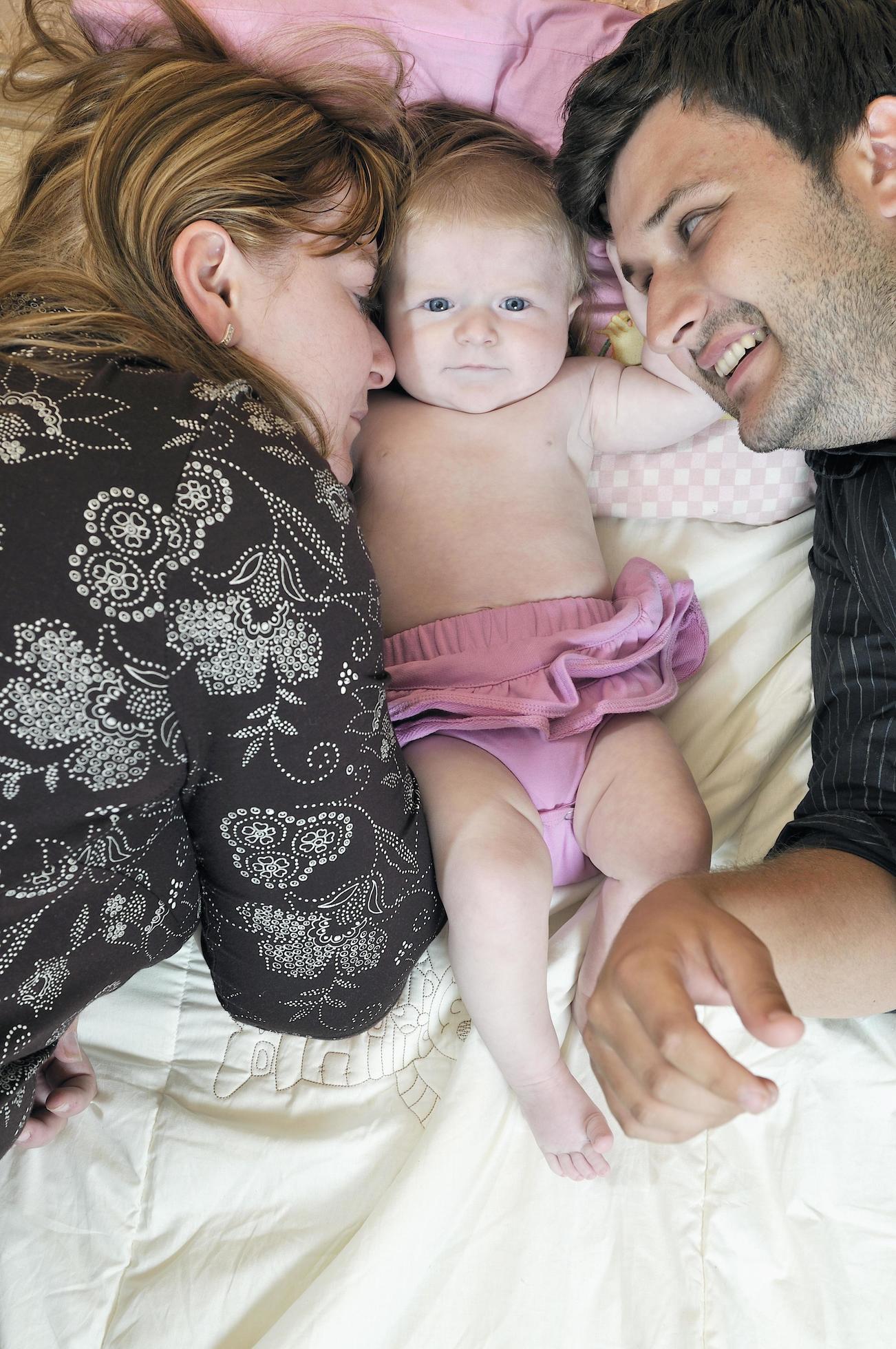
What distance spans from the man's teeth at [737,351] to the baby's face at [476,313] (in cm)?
30

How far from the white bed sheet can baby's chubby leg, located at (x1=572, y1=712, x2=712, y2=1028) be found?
0.07 metres

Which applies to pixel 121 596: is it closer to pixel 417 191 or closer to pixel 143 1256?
pixel 143 1256

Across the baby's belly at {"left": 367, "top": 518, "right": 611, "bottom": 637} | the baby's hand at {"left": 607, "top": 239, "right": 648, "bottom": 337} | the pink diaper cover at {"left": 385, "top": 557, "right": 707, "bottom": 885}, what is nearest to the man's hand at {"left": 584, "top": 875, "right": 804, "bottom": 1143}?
the pink diaper cover at {"left": 385, "top": 557, "right": 707, "bottom": 885}

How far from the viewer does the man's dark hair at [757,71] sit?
1.29 m

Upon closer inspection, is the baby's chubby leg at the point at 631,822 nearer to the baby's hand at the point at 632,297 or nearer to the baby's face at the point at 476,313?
the baby's face at the point at 476,313

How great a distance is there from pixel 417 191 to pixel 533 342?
0.97ft

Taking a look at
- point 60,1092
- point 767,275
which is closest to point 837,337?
point 767,275

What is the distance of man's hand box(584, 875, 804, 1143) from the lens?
27.5 inches

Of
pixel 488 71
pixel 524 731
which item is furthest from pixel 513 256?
pixel 524 731

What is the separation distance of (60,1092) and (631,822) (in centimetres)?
82

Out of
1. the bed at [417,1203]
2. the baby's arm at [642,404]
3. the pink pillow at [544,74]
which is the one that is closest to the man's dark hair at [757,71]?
the pink pillow at [544,74]

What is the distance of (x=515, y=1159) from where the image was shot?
47.0 inches

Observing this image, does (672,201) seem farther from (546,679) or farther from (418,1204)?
(418,1204)

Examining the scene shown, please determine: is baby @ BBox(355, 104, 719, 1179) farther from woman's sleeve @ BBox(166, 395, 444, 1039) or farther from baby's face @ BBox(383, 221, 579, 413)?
woman's sleeve @ BBox(166, 395, 444, 1039)
